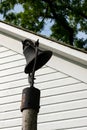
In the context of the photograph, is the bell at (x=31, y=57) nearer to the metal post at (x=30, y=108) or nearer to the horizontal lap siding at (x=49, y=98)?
the metal post at (x=30, y=108)

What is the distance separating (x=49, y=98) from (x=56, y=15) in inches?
659

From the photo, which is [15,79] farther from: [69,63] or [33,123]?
[33,123]

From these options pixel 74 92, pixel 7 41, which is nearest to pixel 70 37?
pixel 7 41

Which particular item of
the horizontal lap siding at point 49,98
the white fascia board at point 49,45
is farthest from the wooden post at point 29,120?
the white fascia board at point 49,45

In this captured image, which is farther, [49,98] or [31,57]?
[49,98]

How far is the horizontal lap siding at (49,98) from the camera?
756cm

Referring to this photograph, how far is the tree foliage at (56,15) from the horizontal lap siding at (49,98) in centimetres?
1538

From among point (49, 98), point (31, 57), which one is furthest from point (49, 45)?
point (31, 57)

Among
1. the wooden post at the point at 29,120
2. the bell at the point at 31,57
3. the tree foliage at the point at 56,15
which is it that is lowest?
the tree foliage at the point at 56,15

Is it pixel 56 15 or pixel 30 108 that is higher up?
pixel 30 108

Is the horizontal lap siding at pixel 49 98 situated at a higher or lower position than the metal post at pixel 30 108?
lower

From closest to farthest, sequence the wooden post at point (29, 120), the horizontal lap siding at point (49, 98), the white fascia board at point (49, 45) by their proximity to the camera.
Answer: the wooden post at point (29, 120) → the horizontal lap siding at point (49, 98) → the white fascia board at point (49, 45)

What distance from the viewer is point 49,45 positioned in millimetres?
8273

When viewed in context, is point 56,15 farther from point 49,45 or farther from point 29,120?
point 29,120
